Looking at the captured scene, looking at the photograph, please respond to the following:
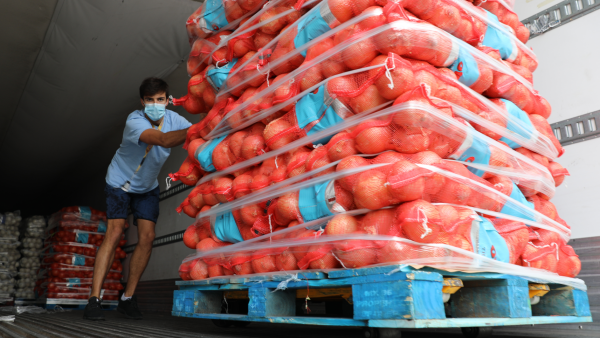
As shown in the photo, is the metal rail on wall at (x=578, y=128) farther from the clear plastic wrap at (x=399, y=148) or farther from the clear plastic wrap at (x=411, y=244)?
the clear plastic wrap at (x=411, y=244)

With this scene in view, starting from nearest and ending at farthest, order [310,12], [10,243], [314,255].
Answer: [314,255], [310,12], [10,243]

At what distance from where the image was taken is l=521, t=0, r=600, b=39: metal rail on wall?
2829 mm

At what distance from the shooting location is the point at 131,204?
419 cm

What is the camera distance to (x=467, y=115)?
194 cm

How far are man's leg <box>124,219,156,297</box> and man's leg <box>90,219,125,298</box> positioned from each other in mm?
207

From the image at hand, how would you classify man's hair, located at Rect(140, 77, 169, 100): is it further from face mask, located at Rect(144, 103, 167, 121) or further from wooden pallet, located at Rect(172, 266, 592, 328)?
A: wooden pallet, located at Rect(172, 266, 592, 328)

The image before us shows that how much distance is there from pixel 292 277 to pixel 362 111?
779mm

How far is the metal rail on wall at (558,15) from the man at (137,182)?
2.81 m

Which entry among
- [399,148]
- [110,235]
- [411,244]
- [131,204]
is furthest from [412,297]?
[131,204]

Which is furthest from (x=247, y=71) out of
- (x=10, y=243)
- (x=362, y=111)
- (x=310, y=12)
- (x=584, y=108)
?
(x=10, y=243)

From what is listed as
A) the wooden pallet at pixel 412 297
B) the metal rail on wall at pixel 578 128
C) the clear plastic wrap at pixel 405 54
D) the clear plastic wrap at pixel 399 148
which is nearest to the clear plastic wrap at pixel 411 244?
the wooden pallet at pixel 412 297

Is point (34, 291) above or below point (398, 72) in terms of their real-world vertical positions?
below

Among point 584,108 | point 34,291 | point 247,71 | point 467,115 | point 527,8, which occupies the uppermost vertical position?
point 527,8

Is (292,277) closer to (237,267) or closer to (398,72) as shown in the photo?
(237,267)
